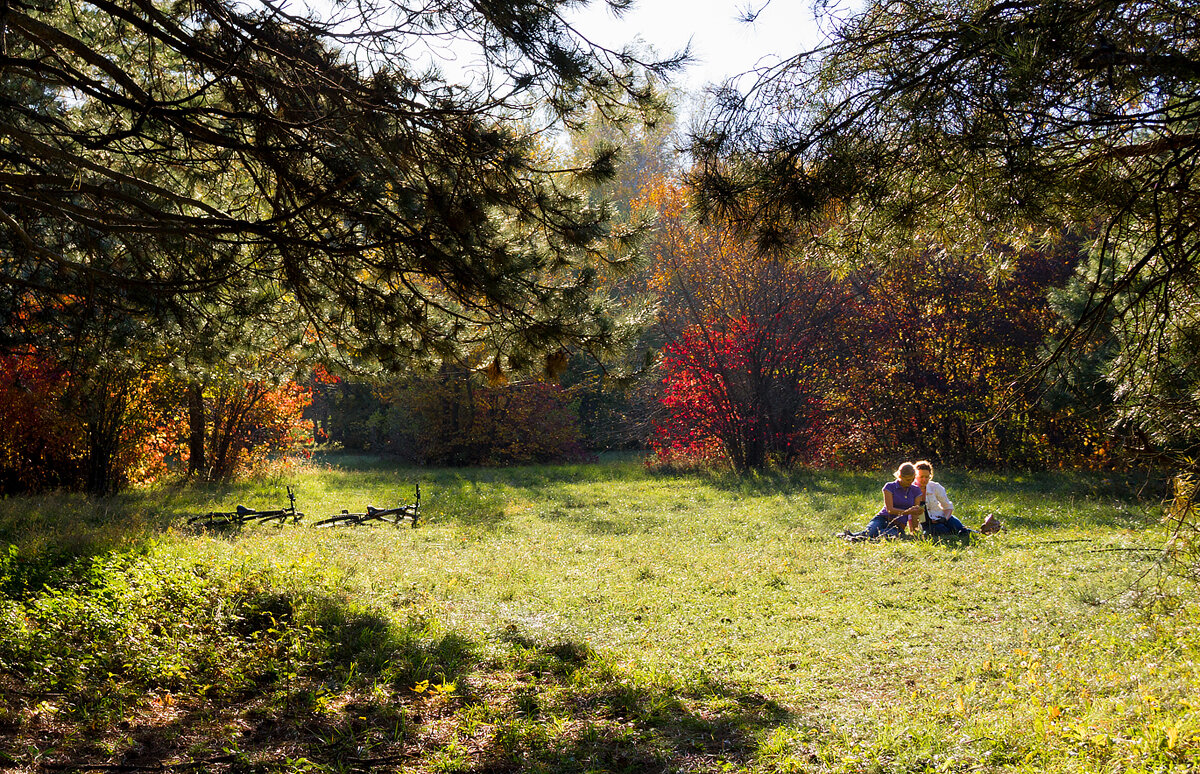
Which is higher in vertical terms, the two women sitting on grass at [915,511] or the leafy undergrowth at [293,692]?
the two women sitting on grass at [915,511]

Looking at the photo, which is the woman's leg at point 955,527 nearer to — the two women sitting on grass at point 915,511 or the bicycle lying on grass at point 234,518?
the two women sitting on grass at point 915,511

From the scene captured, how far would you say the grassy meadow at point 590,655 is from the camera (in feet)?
12.1

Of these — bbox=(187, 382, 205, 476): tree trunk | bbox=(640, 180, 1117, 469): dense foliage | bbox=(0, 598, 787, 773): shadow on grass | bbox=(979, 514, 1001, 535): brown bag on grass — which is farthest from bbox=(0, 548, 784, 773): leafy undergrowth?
bbox=(640, 180, 1117, 469): dense foliage

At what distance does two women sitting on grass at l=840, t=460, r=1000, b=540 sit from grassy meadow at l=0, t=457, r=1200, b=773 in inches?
16.9

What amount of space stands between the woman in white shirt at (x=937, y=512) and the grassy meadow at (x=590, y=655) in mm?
434

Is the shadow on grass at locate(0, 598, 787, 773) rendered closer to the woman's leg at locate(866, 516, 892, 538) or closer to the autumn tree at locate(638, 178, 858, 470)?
the woman's leg at locate(866, 516, 892, 538)

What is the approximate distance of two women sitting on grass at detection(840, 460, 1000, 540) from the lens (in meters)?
8.65

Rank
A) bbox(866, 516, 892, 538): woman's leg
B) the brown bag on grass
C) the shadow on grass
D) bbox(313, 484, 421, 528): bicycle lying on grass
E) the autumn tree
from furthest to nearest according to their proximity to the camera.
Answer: the autumn tree → bbox(313, 484, 421, 528): bicycle lying on grass → bbox(866, 516, 892, 538): woman's leg → the brown bag on grass → the shadow on grass

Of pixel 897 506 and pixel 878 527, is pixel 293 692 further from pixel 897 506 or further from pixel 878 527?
pixel 897 506

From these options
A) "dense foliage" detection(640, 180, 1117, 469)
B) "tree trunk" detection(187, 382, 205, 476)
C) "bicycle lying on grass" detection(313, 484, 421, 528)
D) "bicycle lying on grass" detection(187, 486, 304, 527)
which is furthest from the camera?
"dense foliage" detection(640, 180, 1117, 469)

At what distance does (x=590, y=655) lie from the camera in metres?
5.10

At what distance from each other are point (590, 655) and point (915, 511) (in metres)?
4.96

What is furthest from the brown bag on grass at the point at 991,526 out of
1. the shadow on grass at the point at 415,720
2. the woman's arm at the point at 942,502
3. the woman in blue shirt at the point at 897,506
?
the shadow on grass at the point at 415,720

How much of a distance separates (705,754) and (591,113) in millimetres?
3743
